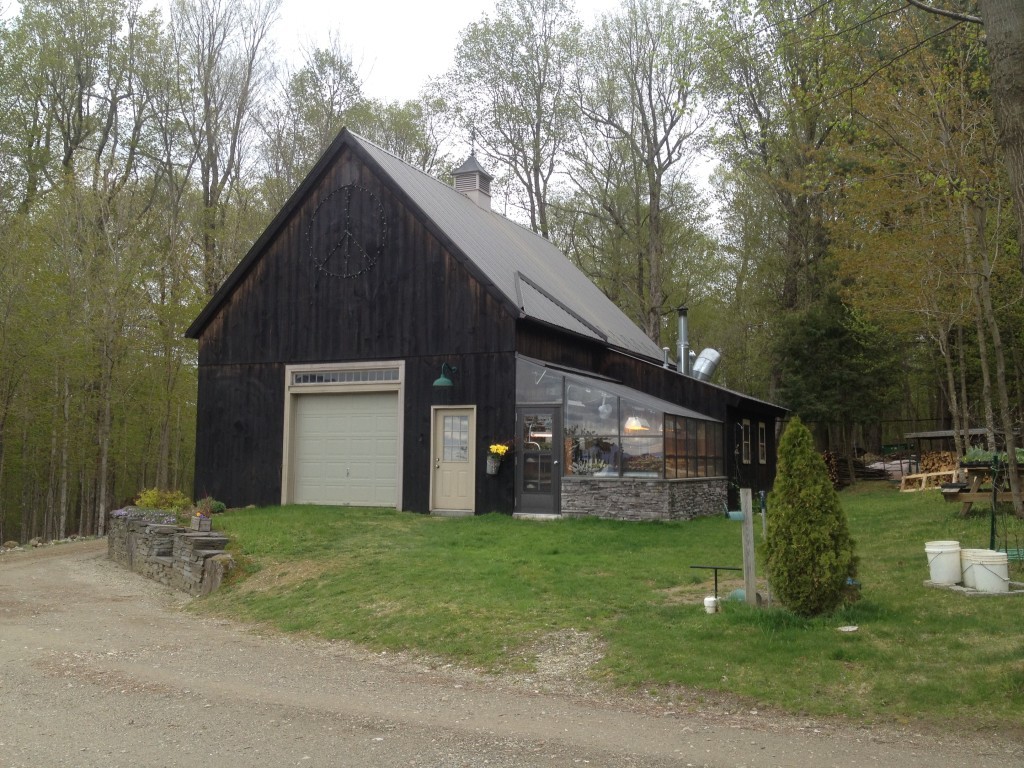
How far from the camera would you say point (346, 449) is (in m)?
17.7

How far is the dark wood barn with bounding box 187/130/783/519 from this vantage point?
15898 mm

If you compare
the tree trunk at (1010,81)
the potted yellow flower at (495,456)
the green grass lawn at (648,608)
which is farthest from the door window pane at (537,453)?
the tree trunk at (1010,81)

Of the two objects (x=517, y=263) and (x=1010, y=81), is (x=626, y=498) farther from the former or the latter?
(x=1010, y=81)

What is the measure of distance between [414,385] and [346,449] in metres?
2.01

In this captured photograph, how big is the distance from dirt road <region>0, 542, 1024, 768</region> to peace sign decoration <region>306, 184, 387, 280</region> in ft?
34.2

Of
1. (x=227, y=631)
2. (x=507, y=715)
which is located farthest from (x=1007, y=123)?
(x=227, y=631)

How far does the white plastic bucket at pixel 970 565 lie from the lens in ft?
28.0

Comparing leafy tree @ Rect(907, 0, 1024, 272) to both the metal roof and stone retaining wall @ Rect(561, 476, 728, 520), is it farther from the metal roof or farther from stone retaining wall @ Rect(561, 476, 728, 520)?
the metal roof

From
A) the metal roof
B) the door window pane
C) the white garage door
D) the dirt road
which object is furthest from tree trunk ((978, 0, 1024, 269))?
the white garage door

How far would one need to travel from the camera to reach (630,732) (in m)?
5.70

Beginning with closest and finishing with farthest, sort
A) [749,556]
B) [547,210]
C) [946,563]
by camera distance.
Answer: [749,556] < [946,563] < [547,210]

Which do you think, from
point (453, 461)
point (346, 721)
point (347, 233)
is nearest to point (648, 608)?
point (346, 721)

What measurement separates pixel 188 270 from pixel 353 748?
21.5 meters

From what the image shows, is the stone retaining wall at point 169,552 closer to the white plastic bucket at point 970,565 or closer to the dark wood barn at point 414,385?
the dark wood barn at point 414,385
